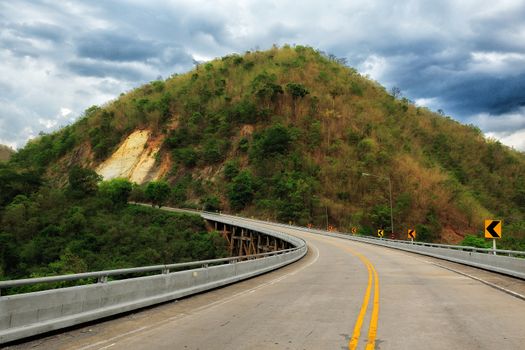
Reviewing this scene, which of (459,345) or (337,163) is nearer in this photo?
(459,345)

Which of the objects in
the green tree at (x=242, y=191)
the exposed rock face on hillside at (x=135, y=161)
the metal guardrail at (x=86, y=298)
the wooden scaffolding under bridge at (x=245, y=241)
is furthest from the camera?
the exposed rock face on hillside at (x=135, y=161)

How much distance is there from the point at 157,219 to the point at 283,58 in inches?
2739

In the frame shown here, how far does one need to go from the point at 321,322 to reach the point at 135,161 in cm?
9830

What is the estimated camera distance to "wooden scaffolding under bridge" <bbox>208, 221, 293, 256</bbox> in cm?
5350

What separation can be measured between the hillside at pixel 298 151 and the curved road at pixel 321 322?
55.7 metres

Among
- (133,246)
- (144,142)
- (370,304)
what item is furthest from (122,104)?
(370,304)

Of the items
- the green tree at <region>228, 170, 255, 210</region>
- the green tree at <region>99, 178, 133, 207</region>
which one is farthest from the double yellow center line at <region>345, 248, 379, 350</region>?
the green tree at <region>99, 178, 133, 207</region>

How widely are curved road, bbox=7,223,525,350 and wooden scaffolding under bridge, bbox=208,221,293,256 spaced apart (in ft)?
117

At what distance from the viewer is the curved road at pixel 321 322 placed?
23.0 feet

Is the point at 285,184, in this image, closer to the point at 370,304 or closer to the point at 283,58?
the point at 283,58

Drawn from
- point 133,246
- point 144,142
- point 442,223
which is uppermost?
point 144,142

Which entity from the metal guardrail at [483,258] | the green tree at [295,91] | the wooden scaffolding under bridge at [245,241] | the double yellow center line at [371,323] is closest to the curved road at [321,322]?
the double yellow center line at [371,323]

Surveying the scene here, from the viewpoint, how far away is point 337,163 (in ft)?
273

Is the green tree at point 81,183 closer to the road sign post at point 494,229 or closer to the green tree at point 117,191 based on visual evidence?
the green tree at point 117,191
